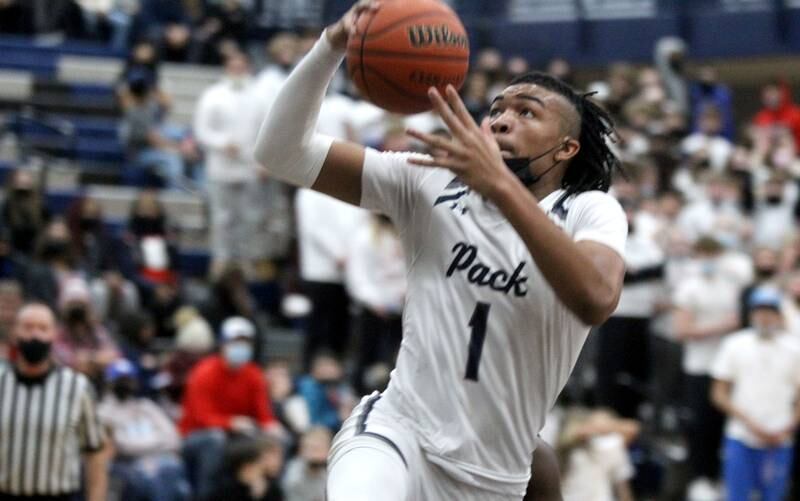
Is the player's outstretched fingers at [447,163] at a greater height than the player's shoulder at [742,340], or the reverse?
the player's outstretched fingers at [447,163]

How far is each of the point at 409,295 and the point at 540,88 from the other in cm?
81

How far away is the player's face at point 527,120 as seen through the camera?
17.4 feet

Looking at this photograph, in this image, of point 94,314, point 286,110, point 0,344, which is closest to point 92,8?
point 94,314

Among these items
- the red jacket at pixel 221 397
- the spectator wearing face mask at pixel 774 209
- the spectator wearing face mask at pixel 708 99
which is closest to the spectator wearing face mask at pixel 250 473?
the red jacket at pixel 221 397

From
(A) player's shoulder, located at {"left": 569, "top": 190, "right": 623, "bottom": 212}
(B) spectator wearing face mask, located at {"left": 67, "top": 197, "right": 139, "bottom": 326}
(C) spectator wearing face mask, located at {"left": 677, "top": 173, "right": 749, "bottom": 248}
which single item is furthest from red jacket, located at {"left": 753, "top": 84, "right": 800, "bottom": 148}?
(A) player's shoulder, located at {"left": 569, "top": 190, "right": 623, "bottom": 212}

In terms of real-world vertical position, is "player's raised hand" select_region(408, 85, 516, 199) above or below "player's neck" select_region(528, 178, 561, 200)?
above

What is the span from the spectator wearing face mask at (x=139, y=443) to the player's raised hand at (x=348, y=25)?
6.69 meters

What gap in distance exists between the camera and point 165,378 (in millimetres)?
13359

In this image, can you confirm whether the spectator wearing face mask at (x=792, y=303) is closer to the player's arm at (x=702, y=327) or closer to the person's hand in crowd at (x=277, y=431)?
the player's arm at (x=702, y=327)

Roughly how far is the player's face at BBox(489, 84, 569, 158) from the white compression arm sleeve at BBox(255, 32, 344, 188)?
22.1 inches

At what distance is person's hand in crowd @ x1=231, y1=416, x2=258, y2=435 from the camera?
12.1m

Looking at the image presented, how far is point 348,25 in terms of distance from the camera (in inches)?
209

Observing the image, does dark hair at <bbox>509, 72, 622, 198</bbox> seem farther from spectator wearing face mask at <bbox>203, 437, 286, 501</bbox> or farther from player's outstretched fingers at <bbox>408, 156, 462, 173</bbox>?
spectator wearing face mask at <bbox>203, 437, 286, 501</bbox>

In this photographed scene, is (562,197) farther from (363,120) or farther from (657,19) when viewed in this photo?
(657,19)
